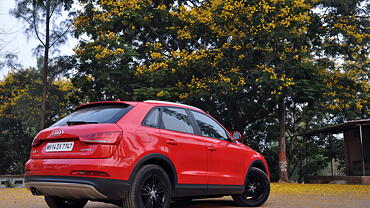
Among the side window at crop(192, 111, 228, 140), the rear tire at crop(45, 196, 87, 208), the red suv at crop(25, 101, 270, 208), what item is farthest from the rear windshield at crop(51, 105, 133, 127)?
the side window at crop(192, 111, 228, 140)

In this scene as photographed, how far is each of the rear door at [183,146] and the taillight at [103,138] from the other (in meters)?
0.92

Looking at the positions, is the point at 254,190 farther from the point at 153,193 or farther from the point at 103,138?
the point at 103,138

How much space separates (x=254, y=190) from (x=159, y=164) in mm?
3013

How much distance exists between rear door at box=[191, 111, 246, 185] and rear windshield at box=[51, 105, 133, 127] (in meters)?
1.68

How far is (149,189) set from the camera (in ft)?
19.7

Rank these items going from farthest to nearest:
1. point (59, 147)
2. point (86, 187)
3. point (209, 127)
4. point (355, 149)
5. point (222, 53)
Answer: point (355, 149) < point (222, 53) < point (209, 127) < point (59, 147) < point (86, 187)

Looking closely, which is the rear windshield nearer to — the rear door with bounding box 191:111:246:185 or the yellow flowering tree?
the rear door with bounding box 191:111:246:185

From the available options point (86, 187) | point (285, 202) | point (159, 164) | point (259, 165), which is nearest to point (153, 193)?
point (159, 164)

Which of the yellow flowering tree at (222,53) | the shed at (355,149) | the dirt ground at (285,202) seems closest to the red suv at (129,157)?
the dirt ground at (285,202)

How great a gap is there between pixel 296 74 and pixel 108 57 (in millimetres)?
8763

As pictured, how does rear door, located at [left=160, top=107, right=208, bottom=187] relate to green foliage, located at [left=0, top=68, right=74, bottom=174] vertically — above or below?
below

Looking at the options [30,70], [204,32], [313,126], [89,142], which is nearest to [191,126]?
[89,142]

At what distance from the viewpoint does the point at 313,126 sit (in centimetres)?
3119

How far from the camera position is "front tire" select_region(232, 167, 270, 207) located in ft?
27.6
